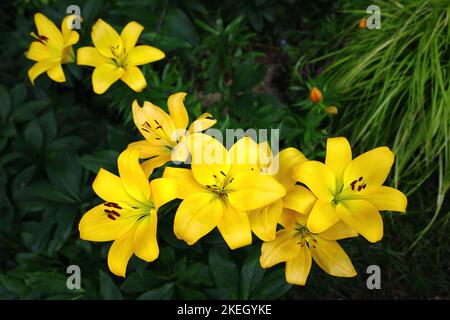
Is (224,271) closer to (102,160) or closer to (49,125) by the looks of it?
(102,160)

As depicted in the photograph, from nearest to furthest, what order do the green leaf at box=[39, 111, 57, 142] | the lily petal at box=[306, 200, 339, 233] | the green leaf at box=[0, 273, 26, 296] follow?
1. the lily petal at box=[306, 200, 339, 233]
2. the green leaf at box=[0, 273, 26, 296]
3. the green leaf at box=[39, 111, 57, 142]

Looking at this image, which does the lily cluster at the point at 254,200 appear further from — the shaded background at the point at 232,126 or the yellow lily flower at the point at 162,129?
the shaded background at the point at 232,126

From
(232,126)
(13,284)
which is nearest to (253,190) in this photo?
(232,126)

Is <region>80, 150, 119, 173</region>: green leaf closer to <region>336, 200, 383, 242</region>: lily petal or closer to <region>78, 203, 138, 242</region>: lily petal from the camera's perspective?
<region>78, 203, 138, 242</region>: lily petal

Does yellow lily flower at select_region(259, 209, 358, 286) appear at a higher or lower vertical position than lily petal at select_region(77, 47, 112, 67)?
A: lower

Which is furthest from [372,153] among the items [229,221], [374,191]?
[229,221]

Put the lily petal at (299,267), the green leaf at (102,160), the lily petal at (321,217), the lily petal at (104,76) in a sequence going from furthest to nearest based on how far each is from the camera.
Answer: the green leaf at (102,160) < the lily petal at (104,76) < the lily petal at (299,267) < the lily petal at (321,217)

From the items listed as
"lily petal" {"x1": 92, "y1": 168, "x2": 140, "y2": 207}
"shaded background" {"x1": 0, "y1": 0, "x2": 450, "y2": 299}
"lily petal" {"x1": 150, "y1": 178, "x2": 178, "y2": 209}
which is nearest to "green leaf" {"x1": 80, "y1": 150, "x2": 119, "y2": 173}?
"shaded background" {"x1": 0, "y1": 0, "x2": 450, "y2": 299}

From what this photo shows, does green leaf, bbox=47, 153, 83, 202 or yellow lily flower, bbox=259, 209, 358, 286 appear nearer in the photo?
yellow lily flower, bbox=259, 209, 358, 286

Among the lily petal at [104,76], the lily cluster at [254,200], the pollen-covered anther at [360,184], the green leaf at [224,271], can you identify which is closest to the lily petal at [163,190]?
the lily cluster at [254,200]
